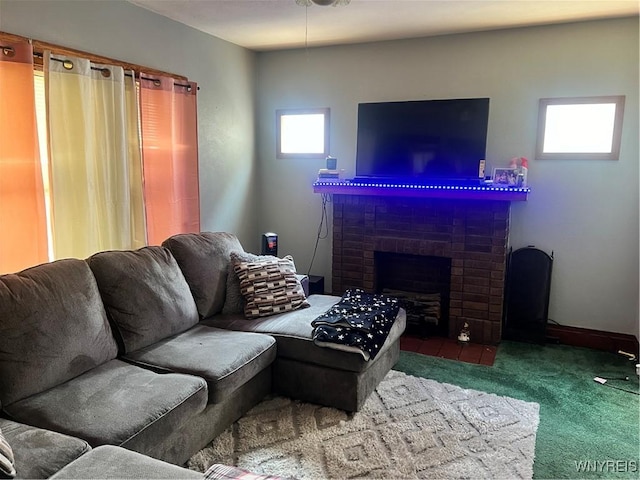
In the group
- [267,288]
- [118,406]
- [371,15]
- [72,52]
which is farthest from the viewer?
[371,15]

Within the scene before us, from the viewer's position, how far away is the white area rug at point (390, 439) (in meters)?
2.16

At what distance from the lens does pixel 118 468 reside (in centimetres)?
148

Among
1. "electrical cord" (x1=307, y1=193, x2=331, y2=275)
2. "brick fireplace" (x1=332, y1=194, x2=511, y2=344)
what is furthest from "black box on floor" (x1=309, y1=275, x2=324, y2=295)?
"electrical cord" (x1=307, y1=193, x2=331, y2=275)

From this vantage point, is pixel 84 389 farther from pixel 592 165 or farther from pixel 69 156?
pixel 592 165

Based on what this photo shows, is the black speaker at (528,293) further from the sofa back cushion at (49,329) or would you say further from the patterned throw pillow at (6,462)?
the patterned throw pillow at (6,462)

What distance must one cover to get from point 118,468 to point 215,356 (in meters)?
0.90

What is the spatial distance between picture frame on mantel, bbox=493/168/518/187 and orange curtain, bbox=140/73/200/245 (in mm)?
2420

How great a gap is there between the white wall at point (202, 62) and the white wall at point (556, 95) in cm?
97

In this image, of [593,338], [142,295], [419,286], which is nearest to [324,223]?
[419,286]

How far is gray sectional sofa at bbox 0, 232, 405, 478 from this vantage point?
1.76m

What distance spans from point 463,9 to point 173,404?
3.06 metres

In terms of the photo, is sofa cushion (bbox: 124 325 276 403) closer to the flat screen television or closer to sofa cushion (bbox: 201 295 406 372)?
sofa cushion (bbox: 201 295 406 372)

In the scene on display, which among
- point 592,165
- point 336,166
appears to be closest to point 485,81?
point 592,165

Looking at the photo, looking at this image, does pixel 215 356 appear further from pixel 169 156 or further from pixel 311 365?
pixel 169 156
